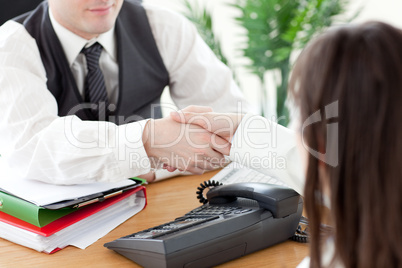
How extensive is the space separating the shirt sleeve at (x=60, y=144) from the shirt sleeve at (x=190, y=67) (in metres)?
0.52

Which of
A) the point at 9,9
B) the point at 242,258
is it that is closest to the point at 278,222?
the point at 242,258

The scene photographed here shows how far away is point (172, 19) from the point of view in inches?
65.7

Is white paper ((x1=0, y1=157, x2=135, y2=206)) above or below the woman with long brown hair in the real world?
below

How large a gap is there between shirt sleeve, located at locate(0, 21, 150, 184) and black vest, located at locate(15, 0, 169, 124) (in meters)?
0.18

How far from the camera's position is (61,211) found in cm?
99

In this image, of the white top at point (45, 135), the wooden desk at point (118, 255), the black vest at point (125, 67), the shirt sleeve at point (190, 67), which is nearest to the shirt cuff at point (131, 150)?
the white top at point (45, 135)

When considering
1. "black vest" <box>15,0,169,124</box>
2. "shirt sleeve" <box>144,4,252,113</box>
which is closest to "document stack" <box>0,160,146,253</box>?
"black vest" <box>15,0,169,124</box>

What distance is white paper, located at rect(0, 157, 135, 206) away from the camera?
979 mm

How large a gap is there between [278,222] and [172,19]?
3.17 ft

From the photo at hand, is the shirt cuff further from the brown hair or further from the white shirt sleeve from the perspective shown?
the brown hair

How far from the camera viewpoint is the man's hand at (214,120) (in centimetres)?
107

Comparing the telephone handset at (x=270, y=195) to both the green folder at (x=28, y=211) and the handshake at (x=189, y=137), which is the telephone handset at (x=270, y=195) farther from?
the green folder at (x=28, y=211)

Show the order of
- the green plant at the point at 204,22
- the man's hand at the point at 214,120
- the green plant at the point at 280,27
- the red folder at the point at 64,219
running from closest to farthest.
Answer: the red folder at the point at 64,219
the man's hand at the point at 214,120
the green plant at the point at 280,27
the green plant at the point at 204,22

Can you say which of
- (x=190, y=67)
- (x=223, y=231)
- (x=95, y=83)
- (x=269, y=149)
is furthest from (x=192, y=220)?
(x=190, y=67)
